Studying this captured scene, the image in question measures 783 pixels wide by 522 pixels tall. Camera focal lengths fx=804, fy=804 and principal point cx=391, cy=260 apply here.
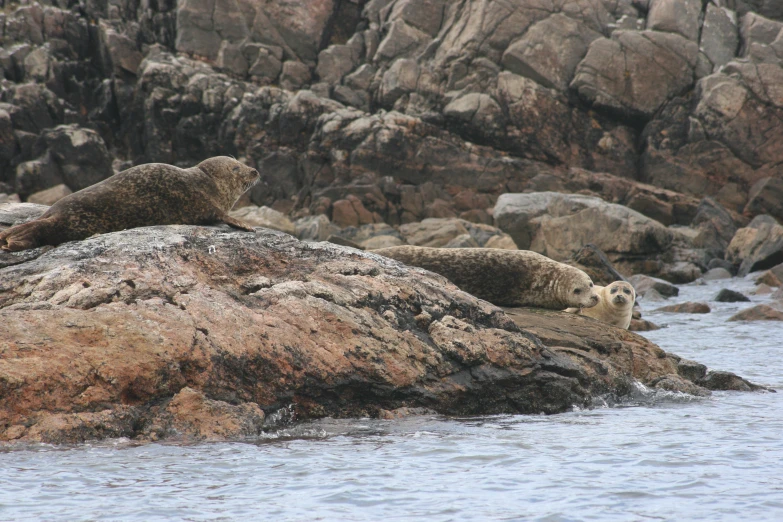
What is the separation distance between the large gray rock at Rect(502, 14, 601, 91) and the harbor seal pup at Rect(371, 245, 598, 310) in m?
26.1

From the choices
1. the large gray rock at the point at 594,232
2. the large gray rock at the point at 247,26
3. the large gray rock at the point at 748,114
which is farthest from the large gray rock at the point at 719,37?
the large gray rock at the point at 247,26

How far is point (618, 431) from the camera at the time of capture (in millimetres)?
5660

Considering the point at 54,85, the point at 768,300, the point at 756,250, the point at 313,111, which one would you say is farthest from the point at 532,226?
the point at 54,85

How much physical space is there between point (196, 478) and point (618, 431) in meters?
2.98

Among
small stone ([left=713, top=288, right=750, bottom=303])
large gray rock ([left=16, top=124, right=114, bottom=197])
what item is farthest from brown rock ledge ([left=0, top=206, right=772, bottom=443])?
large gray rock ([left=16, top=124, right=114, bottom=197])

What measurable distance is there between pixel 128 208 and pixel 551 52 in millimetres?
30304

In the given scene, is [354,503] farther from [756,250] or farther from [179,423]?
[756,250]

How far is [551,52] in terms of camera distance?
34.9 metres

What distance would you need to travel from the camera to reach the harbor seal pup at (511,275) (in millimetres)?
9914

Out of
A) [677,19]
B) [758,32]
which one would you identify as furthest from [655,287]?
[758,32]

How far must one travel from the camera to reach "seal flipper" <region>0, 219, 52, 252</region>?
663cm

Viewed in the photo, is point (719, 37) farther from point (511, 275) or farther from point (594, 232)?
point (511, 275)

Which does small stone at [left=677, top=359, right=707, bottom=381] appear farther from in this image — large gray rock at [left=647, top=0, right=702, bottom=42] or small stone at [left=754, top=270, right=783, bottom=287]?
large gray rock at [left=647, top=0, right=702, bottom=42]

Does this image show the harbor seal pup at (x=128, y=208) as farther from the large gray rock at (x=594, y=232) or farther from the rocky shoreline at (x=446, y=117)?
the large gray rock at (x=594, y=232)
